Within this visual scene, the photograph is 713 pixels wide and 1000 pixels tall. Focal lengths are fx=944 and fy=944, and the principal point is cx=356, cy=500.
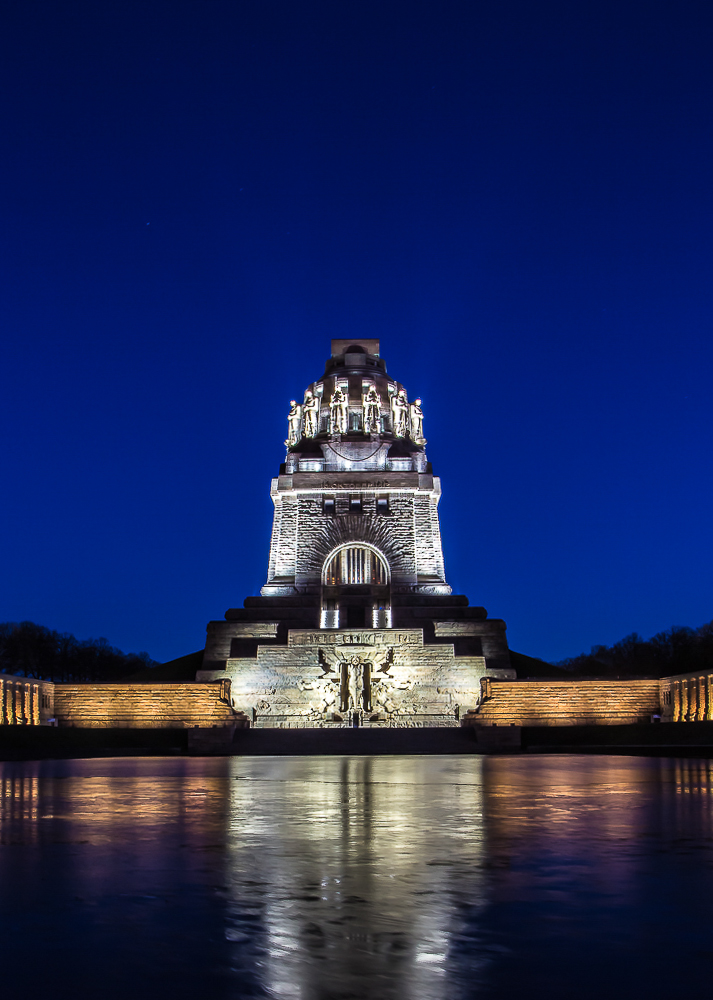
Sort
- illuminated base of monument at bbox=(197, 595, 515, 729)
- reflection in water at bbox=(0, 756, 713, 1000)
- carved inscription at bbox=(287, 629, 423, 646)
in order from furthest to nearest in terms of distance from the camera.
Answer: carved inscription at bbox=(287, 629, 423, 646)
illuminated base of monument at bbox=(197, 595, 515, 729)
reflection in water at bbox=(0, 756, 713, 1000)

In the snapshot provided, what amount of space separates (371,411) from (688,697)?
70.6 ft

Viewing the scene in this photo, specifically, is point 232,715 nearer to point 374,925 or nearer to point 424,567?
point 424,567

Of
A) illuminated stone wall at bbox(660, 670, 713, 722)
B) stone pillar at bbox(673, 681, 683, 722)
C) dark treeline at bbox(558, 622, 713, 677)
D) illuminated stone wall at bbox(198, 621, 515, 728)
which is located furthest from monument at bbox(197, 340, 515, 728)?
dark treeline at bbox(558, 622, 713, 677)

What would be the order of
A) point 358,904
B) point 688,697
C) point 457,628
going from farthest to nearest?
point 457,628, point 688,697, point 358,904

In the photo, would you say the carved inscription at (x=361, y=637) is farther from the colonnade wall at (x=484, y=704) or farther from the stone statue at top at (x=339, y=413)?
the stone statue at top at (x=339, y=413)

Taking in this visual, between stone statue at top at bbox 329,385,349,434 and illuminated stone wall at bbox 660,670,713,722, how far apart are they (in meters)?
19.9

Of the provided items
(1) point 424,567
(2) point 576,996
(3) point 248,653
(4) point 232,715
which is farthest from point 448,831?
(1) point 424,567

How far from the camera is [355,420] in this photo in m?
47.4

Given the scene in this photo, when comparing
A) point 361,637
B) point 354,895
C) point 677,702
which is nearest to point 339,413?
point 361,637

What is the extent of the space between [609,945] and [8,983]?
148 cm

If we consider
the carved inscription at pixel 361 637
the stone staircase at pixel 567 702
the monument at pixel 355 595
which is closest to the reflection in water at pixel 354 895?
the stone staircase at pixel 567 702

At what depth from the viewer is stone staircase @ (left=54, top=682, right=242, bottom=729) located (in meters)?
33.7

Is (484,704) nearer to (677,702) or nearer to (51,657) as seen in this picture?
(677,702)

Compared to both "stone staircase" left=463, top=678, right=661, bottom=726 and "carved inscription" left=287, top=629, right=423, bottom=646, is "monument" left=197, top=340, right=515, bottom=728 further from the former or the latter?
"stone staircase" left=463, top=678, right=661, bottom=726
